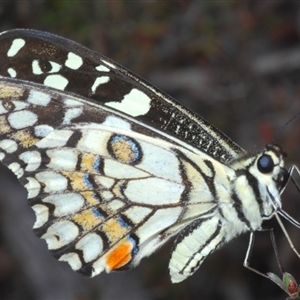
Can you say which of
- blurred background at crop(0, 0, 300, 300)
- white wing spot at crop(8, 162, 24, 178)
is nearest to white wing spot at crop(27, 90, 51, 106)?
white wing spot at crop(8, 162, 24, 178)

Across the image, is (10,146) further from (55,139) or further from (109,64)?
(109,64)

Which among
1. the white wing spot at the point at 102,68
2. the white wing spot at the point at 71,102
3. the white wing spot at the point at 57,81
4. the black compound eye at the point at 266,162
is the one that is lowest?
the black compound eye at the point at 266,162

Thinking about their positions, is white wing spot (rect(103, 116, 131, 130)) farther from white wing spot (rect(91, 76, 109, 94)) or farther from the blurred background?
the blurred background

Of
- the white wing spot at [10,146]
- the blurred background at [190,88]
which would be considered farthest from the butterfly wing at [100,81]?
the blurred background at [190,88]

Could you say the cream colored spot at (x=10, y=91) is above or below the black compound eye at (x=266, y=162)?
above

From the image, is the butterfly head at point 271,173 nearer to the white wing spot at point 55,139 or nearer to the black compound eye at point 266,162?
the black compound eye at point 266,162

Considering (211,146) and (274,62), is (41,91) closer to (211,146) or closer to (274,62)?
(211,146)

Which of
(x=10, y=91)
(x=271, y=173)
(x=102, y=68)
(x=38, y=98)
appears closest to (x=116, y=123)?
(x=102, y=68)
